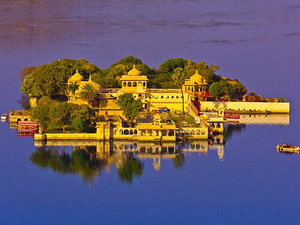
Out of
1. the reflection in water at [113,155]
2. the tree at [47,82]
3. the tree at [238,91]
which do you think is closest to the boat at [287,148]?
the reflection in water at [113,155]

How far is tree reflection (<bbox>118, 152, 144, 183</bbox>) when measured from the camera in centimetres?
5984

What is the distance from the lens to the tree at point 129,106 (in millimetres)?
74963

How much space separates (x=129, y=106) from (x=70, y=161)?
12.8 metres

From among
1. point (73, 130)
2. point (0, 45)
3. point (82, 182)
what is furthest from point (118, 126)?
point (0, 45)

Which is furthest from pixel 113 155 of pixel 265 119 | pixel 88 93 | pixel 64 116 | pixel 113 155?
pixel 265 119

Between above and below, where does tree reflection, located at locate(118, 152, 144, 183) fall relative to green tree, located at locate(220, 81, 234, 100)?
below

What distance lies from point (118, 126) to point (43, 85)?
1630cm

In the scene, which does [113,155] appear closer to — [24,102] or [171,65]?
[24,102]

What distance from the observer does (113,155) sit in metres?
66.0

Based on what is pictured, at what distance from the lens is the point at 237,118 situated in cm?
8544

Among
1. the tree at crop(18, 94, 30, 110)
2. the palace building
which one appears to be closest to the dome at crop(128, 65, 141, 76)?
the palace building

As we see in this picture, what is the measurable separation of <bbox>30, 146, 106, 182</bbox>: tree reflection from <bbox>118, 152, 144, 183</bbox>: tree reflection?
166 centimetres

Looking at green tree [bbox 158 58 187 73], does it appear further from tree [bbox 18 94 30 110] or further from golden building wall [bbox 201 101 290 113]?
tree [bbox 18 94 30 110]

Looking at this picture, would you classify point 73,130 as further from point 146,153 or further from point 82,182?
point 82,182
